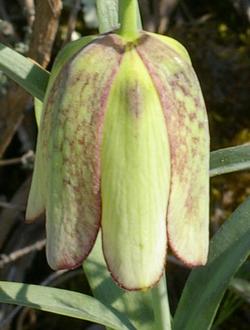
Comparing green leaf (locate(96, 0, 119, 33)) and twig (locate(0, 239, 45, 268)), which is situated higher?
green leaf (locate(96, 0, 119, 33))

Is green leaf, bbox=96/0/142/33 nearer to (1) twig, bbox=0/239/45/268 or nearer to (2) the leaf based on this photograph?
(2) the leaf

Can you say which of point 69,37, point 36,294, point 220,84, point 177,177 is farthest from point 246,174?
point 177,177

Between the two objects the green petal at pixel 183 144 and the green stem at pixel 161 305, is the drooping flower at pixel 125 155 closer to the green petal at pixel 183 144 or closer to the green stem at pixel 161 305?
the green petal at pixel 183 144

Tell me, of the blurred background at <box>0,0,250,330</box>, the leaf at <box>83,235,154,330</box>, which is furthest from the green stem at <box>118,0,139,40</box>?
the blurred background at <box>0,0,250,330</box>

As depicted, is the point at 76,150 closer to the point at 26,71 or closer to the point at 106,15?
the point at 26,71

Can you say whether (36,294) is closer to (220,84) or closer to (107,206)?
(107,206)

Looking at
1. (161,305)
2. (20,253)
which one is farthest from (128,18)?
(20,253)

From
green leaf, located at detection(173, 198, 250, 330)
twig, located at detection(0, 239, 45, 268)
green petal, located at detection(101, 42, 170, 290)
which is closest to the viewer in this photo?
green petal, located at detection(101, 42, 170, 290)
